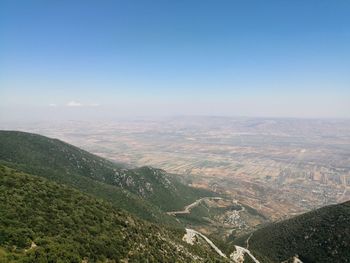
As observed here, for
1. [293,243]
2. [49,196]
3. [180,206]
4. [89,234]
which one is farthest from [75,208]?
[180,206]

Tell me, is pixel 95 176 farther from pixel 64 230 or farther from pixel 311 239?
pixel 64 230

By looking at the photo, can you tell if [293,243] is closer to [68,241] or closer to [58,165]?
[68,241]

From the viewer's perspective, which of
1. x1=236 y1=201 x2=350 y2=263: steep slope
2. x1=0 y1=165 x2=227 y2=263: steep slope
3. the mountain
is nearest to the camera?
x1=0 y1=165 x2=227 y2=263: steep slope

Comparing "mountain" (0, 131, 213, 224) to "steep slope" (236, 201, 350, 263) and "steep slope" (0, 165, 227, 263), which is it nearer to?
"steep slope" (236, 201, 350, 263)

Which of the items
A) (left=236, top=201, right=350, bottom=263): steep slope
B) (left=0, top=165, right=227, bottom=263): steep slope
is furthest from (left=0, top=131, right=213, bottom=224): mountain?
(left=0, top=165, right=227, bottom=263): steep slope

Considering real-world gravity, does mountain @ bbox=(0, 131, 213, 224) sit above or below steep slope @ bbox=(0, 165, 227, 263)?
below

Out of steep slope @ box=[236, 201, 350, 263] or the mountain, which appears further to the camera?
the mountain

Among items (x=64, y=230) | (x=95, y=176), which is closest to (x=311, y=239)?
(x=64, y=230)
